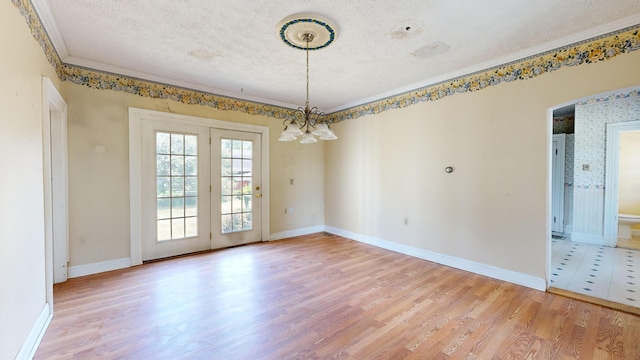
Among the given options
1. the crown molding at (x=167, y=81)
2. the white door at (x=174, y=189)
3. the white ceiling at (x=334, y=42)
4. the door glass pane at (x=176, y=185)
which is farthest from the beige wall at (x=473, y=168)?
the door glass pane at (x=176, y=185)

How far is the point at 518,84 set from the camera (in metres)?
3.11

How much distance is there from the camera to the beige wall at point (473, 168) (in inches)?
116

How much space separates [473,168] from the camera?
3.52 metres

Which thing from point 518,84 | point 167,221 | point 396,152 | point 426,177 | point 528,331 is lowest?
point 528,331

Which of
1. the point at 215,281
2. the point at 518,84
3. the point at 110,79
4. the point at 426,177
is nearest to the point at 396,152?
the point at 426,177

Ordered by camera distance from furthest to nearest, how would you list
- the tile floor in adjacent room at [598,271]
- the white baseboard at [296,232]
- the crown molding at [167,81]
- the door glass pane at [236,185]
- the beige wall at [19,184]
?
the white baseboard at [296,232]
the door glass pane at [236,185]
the crown molding at [167,81]
the tile floor in adjacent room at [598,271]
the beige wall at [19,184]

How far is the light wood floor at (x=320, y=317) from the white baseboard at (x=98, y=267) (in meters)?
0.14

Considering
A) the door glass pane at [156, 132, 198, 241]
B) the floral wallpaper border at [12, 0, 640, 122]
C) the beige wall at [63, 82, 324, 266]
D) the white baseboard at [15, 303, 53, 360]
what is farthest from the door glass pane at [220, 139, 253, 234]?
the white baseboard at [15, 303, 53, 360]

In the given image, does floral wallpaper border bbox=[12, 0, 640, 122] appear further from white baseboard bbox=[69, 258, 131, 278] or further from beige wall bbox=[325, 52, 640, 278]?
white baseboard bbox=[69, 258, 131, 278]

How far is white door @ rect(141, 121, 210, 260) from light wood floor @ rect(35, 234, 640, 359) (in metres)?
0.52

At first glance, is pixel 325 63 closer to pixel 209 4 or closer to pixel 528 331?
pixel 209 4

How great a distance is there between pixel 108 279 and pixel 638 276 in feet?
21.6

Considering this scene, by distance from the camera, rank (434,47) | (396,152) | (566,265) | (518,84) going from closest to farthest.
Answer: (434,47) → (518,84) → (566,265) → (396,152)

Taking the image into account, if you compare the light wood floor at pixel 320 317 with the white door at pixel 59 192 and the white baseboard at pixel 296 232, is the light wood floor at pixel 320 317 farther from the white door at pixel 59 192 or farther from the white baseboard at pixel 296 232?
the white baseboard at pixel 296 232
